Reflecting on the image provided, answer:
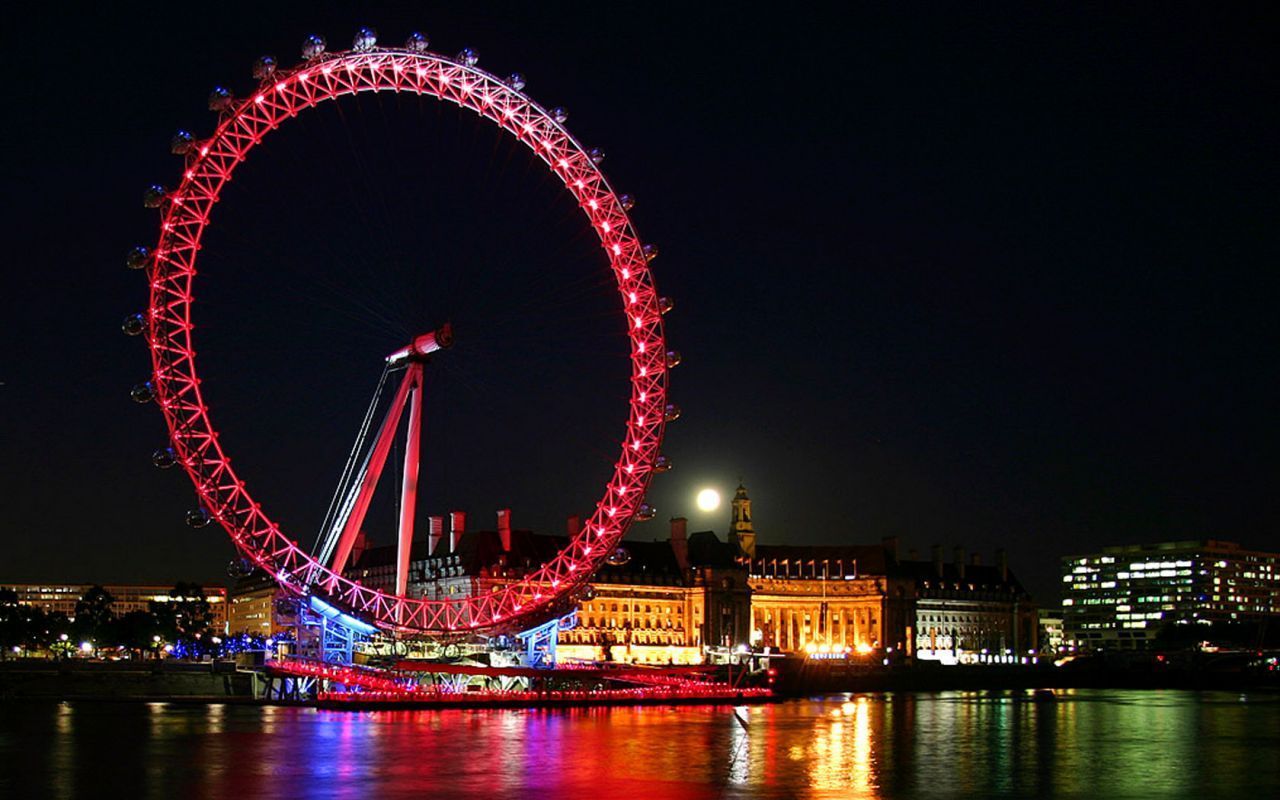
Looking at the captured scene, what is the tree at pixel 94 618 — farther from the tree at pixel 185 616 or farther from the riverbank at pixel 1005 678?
the riverbank at pixel 1005 678

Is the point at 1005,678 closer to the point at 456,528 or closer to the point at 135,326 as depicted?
the point at 456,528

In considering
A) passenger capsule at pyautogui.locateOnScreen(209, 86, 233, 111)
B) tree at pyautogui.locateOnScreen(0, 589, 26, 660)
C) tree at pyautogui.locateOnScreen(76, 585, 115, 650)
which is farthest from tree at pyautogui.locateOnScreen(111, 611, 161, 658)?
passenger capsule at pyautogui.locateOnScreen(209, 86, 233, 111)

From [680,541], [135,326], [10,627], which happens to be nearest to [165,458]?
[135,326]

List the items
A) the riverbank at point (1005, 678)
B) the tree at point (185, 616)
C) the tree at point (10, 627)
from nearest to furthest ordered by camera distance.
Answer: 1. the tree at point (10, 627)
2. the riverbank at point (1005, 678)
3. the tree at point (185, 616)

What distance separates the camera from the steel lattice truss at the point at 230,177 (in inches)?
2184

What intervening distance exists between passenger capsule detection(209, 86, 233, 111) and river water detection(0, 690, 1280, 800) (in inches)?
865

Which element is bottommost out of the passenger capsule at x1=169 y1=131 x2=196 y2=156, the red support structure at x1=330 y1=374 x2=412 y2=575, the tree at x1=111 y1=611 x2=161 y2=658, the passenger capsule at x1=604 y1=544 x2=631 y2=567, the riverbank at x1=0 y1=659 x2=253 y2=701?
the riverbank at x1=0 y1=659 x2=253 y2=701

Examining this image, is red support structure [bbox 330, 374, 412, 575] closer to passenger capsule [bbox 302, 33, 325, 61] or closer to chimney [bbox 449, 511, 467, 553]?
passenger capsule [bbox 302, 33, 325, 61]

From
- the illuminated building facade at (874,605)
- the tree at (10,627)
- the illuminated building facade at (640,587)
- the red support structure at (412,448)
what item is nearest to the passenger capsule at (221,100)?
Answer: the red support structure at (412,448)

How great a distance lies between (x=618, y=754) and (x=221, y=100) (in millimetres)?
27702

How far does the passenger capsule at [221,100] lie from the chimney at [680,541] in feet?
349

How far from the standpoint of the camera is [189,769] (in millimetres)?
38719

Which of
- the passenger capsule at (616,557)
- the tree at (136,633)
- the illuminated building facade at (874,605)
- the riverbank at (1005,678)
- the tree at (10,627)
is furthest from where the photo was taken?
the illuminated building facade at (874,605)

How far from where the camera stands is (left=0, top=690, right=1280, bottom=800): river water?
115 feet
